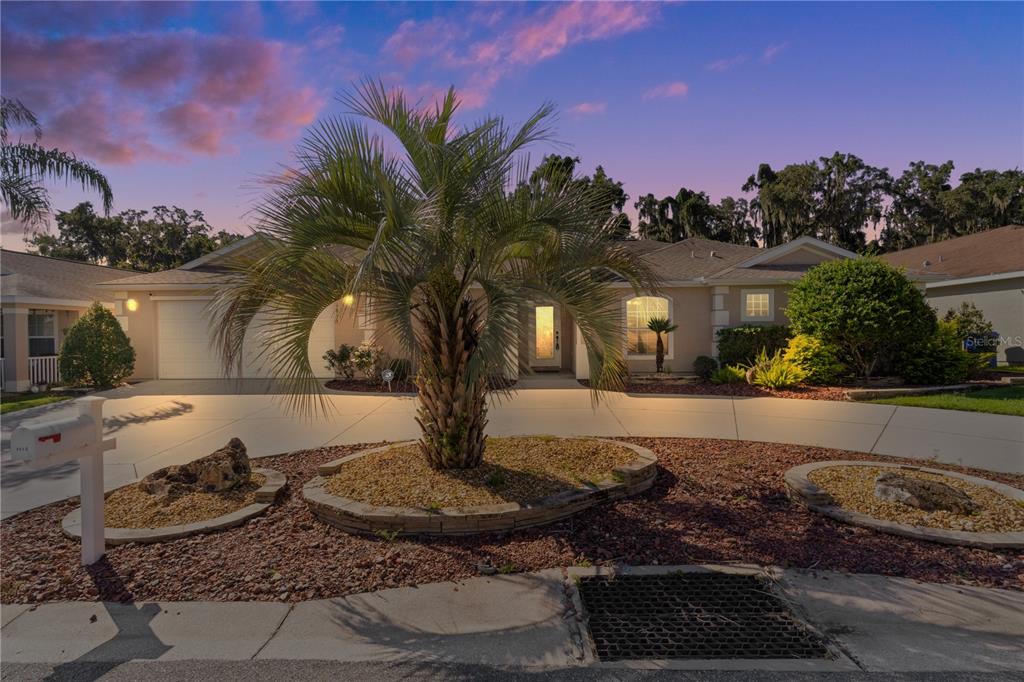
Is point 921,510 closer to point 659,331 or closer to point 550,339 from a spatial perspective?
point 659,331

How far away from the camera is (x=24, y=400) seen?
40.2 ft

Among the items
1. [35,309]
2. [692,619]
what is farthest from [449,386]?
[35,309]

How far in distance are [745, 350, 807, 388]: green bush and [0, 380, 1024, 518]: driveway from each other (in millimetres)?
1076

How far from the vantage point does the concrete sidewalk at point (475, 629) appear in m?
2.86

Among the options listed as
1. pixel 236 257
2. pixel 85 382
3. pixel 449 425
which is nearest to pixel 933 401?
pixel 449 425

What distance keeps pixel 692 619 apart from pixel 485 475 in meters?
2.52

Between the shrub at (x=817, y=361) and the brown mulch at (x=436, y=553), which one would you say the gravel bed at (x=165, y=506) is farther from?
the shrub at (x=817, y=361)

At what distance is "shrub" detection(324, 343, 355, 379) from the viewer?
47.4 feet

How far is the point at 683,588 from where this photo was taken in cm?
358

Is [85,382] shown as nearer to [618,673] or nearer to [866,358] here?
[618,673]

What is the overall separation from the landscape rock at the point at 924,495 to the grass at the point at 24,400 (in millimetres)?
14258

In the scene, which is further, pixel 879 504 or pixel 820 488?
pixel 820 488

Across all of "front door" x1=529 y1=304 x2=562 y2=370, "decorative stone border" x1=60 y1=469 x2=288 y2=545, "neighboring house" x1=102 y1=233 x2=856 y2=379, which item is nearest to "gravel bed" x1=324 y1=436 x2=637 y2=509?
"decorative stone border" x1=60 y1=469 x2=288 y2=545

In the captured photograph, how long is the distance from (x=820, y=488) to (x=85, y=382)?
1579cm
